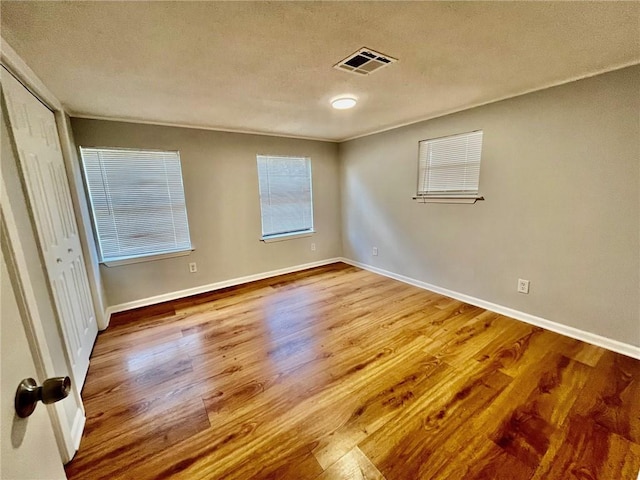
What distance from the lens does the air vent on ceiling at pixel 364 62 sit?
161 cm

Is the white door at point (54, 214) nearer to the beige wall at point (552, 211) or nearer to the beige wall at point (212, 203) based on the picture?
the beige wall at point (212, 203)

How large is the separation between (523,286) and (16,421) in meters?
3.29

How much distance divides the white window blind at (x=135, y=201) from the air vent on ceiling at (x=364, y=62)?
234 cm

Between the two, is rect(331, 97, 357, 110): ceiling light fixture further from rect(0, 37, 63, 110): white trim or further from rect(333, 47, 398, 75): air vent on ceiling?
rect(0, 37, 63, 110): white trim

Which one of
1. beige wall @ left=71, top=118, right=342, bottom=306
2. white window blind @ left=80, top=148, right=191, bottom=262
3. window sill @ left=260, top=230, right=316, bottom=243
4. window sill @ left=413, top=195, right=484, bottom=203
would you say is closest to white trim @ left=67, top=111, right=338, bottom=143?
beige wall @ left=71, top=118, right=342, bottom=306

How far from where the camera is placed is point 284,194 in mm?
4070

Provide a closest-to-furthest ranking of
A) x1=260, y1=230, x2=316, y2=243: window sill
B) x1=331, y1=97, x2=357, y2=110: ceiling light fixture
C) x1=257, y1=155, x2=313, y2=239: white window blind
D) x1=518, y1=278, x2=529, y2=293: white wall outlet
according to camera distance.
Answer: x1=331, y1=97, x2=357, y2=110: ceiling light fixture, x1=518, y1=278, x2=529, y2=293: white wall outlet, x1=257, y1=155, x2=313, y2=239: white window blind, x1=260, y1=230, x2=316, y2=243: window sill

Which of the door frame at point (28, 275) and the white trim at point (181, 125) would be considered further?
the white trim at point (181, 125)

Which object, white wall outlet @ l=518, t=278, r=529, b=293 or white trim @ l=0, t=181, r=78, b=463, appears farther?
white wall outlet @ l=518, t=278, r=529, b=293

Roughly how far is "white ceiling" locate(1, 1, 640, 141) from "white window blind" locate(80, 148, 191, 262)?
56cm

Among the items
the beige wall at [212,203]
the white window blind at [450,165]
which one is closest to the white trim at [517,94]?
the white window blind at [450,165]

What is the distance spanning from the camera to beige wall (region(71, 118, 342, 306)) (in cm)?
297

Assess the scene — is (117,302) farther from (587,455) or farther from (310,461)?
(587,455)

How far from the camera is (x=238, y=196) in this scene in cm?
366
